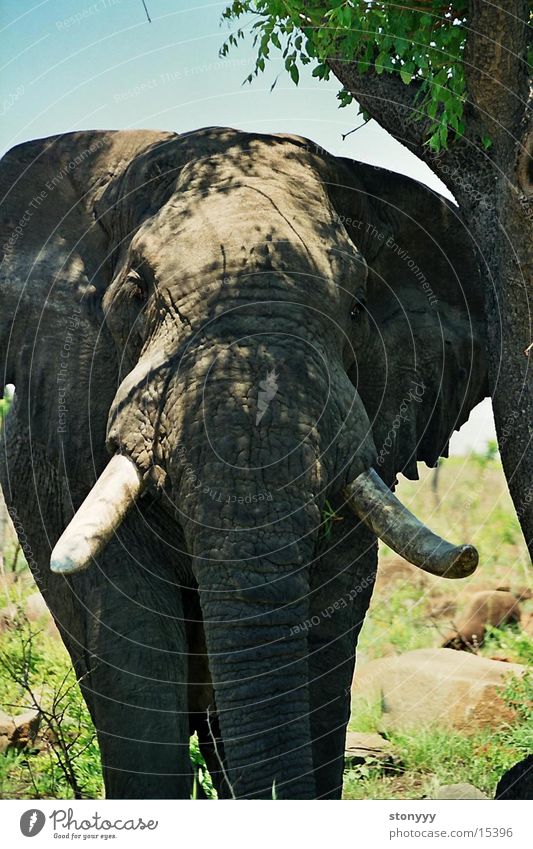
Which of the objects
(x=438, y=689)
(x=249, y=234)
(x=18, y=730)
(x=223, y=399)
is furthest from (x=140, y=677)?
(x=438, y=689)

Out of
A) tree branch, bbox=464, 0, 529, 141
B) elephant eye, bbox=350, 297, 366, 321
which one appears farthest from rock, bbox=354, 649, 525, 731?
tree branch, bbox=464, 0, 529, 141

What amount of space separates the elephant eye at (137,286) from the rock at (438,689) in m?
3.80

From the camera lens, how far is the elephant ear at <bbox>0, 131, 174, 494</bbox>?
6.71 metres

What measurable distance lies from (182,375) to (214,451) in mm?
356

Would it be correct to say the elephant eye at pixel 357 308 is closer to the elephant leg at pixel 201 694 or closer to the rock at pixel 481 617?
the elephant leg at pixel 201 694

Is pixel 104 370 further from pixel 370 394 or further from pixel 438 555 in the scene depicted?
pixel 438 555

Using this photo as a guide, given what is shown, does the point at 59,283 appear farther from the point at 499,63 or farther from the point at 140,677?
the point at 499,63

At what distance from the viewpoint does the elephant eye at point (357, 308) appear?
21.5 feet

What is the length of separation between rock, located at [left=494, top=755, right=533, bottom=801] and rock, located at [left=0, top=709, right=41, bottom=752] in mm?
2758

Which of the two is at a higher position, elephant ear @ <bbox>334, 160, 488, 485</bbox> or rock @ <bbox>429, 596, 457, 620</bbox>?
elephant ear @ <bbox>334, 160, 488, 485</bbox>

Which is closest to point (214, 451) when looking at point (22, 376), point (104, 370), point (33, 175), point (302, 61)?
point (104, 370)

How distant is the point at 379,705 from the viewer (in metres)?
9.45

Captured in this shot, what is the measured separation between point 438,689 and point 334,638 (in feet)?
7.83

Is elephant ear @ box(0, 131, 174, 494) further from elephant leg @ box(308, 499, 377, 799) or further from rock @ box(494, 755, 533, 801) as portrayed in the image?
rock @ box(494, 755, 533, 801)
